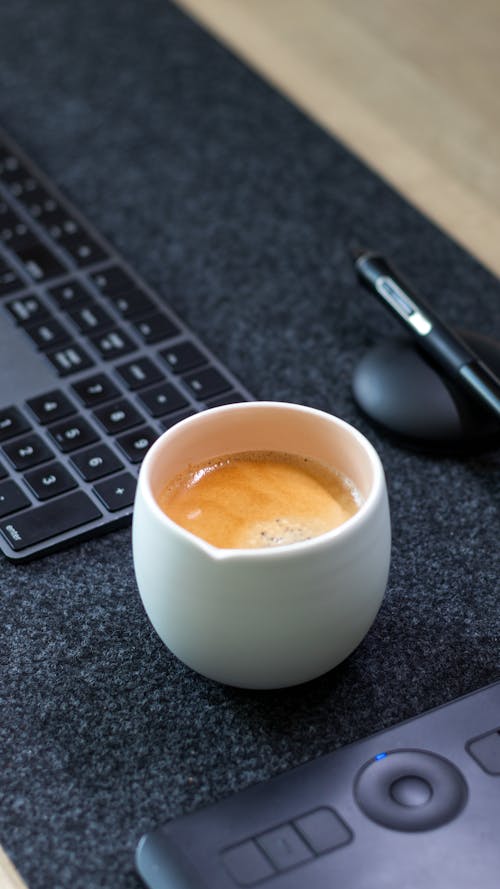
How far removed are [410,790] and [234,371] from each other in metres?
0.25

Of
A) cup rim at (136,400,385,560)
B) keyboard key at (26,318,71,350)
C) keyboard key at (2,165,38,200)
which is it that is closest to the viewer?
cup rim at (136,400,385,560)

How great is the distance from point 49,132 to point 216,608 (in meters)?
0.50

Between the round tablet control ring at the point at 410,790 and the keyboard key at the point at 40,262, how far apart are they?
1.13 feet

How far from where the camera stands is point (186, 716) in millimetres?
408

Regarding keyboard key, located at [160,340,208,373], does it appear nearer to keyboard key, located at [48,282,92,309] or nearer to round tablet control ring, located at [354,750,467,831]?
keyboard key, located at [48,282,92,309]

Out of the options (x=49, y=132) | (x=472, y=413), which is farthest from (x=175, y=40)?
(x=472, y=413)

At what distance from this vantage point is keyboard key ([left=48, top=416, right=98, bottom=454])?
0.52 meters

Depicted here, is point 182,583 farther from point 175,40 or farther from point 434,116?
point 175,40

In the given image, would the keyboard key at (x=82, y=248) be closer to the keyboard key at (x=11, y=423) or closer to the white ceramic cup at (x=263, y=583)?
the keyboard key at (x=11, y=423)

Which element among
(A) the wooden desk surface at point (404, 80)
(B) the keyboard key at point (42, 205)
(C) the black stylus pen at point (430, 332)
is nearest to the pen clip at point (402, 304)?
(C) the black stylus pen at point (430, 332)

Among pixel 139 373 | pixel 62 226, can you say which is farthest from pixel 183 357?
pixel 62 226

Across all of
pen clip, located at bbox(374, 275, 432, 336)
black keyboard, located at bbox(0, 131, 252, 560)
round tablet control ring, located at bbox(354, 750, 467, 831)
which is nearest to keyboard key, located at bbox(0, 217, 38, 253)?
black keyboard, located at bbox(0, 131, 252, 560)

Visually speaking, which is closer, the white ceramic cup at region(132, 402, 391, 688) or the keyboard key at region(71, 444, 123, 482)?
the white ceramic cup at region(132, 402, 391, 688)

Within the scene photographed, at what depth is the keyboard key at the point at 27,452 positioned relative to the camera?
507 millimetres
